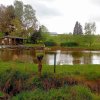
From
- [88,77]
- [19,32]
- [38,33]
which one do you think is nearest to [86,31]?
[38,33]

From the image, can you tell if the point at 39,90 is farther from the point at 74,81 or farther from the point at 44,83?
the point at 74,81

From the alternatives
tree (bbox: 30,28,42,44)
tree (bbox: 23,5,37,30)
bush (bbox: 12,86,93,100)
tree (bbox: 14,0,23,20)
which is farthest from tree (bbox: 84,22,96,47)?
bush (bbox: 12,86,93,100)

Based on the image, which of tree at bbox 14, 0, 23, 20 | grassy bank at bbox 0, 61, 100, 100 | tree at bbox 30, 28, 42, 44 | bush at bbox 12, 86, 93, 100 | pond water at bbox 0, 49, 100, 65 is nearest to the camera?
bush at bbox 12, 86, 93, 100

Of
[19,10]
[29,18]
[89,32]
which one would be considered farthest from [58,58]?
[19,10]

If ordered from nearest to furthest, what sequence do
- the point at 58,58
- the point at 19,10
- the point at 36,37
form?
1. the point at 58,58
2. the point at 36,37
3. the point at 19,10

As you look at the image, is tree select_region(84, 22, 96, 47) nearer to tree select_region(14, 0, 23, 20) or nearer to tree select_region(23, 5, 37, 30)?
tree select_region(23, 5, 37, 30)

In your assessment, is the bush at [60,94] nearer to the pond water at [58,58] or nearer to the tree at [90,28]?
the pond water at [58,58]

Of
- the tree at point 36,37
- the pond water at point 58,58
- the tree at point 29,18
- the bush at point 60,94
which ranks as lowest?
the bush at point 60,94

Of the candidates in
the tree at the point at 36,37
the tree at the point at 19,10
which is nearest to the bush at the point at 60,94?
the tree at the point at 36,37

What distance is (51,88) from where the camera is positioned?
44.8ft

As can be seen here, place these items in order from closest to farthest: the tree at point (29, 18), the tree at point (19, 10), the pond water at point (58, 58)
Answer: the pond water at point (58, 58) < the tree at point (29, 18) < the tree at point (19, 10)

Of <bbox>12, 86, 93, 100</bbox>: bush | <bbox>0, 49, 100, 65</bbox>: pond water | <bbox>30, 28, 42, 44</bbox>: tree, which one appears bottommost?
<bbox>12, 86, 93, 100</bbox>: bush

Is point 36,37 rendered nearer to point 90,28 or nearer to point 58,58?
point 90,28

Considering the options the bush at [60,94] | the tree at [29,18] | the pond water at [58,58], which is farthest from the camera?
the tree at [29,18]
